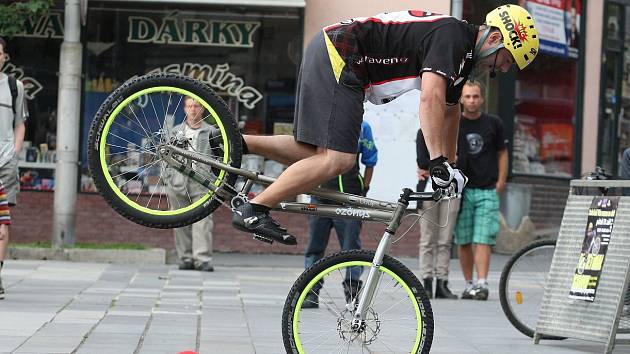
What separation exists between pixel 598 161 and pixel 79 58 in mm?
8014

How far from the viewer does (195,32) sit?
52.3ft

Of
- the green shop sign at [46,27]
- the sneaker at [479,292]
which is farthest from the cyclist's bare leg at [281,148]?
the green shop sign at [46,27]

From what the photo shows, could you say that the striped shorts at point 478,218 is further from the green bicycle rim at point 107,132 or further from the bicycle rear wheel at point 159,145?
the green bicycle rim at point 107,132

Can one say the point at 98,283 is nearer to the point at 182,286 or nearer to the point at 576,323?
the point at 182,286

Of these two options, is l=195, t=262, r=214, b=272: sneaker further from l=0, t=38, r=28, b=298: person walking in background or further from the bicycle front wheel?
the bicycle front wheel

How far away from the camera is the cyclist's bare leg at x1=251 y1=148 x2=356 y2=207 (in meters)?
6.12

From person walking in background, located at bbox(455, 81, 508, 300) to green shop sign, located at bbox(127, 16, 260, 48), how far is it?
5195 millimetres

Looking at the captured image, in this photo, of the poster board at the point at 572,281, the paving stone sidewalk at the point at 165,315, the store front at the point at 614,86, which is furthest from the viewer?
the store front at the point at 614,86

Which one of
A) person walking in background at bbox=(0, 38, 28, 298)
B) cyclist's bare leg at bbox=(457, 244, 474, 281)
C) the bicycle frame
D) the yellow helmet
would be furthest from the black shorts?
cyclist's bare leg at bbox=(457, 244, 474, 281)

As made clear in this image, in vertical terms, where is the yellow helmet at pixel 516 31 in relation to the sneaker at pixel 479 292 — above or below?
above

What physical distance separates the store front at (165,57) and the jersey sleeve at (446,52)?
9840mm

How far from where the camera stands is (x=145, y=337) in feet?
25.0

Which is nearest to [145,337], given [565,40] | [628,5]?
[565,40]

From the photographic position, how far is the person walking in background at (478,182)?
37.1ft
